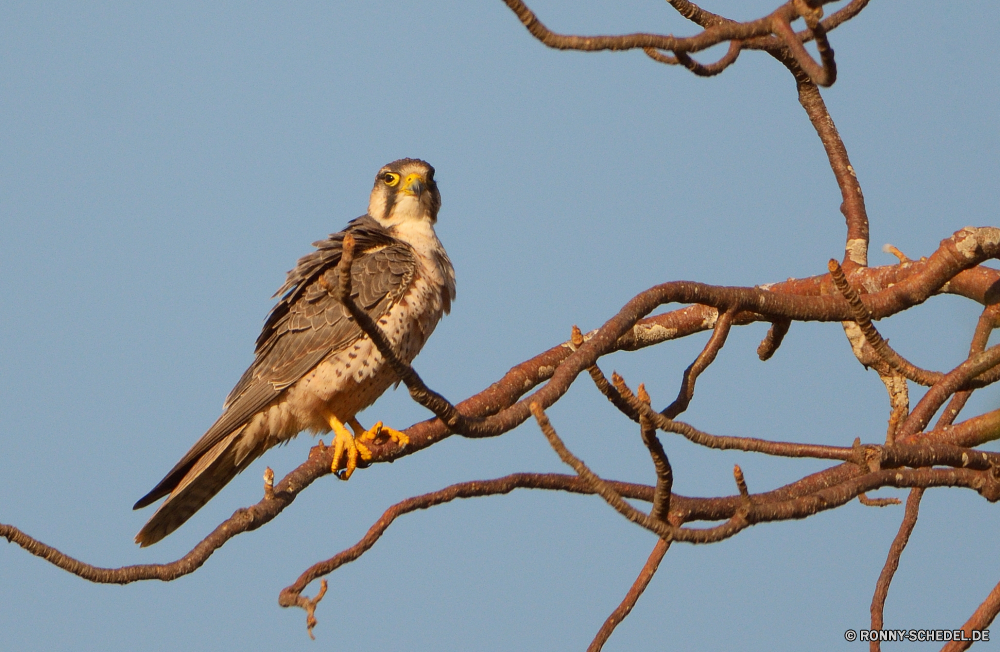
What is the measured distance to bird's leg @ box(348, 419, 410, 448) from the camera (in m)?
4.43

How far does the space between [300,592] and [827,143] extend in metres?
3.15

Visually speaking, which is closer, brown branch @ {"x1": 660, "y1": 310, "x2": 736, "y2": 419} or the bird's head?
brown branch @ {"x1": 660, "y1": 310, "x2": 736, "y2": 419}

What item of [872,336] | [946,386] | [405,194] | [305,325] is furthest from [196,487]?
[946,386]

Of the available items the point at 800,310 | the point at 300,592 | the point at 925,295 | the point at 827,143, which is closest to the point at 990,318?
the point at 925,295

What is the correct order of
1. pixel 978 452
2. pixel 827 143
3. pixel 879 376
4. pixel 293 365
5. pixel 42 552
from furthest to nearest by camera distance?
1. pixel 293 365
2. pixel 827 143
3. pixel 879 376
4. pixel 978 452
5. pixel 42 552

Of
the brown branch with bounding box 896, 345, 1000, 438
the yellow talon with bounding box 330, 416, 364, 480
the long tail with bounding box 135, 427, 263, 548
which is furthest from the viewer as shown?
the long tail with bounding box 135, 427, 263, 548

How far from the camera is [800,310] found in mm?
3594

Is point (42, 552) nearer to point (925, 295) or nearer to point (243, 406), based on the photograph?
point (243, 406)

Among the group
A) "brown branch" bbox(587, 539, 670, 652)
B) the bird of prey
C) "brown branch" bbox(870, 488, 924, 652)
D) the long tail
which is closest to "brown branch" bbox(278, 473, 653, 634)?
"brown branch" bbox(587, 539, 670, 652)

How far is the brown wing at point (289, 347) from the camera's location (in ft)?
16.1

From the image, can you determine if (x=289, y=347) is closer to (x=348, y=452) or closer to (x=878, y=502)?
(x=348, y=452)

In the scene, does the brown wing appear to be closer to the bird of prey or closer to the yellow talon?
the bird of prey

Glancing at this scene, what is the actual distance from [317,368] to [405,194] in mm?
1437

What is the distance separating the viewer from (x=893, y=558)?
152 inches
